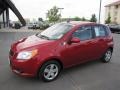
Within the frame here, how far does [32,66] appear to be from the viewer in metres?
4.18

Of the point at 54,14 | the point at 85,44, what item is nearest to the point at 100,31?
the point at 85,44

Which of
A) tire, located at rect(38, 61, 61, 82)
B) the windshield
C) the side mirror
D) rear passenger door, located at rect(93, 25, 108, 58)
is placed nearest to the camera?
tire, located at rect(38, 61, 61, 82)

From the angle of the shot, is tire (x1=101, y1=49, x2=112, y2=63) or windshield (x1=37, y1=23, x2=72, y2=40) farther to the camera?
tire (x1=101, y1=49, x2=112, y2=63)

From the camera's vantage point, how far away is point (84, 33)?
534cm

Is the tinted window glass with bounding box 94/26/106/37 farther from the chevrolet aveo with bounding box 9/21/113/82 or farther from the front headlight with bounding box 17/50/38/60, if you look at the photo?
the front headlight with bounding box 17/50/38/60

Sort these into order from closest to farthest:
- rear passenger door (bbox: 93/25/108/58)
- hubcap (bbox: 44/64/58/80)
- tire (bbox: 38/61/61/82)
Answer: tire (bbox: 38/61/61/82) → hubcap (bbox: 44/64/58/80) → rear passenger door (bbox: 93/25/108/58)

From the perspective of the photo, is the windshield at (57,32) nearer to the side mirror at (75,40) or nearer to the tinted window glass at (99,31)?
the side mirror at (75,40)

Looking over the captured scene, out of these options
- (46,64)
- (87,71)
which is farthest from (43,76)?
(87,71)

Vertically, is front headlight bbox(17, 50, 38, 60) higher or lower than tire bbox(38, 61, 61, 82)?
higher

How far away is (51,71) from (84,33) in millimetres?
1673

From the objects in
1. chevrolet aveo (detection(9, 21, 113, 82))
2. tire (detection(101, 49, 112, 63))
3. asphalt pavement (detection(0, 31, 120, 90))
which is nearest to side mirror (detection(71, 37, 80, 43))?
chevrolet aveo (detection(9, 21, 113, 82))

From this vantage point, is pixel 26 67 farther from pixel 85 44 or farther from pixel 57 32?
pixel 85 44

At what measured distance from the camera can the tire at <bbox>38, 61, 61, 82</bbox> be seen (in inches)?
173

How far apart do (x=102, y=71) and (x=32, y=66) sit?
2543 millimetres
